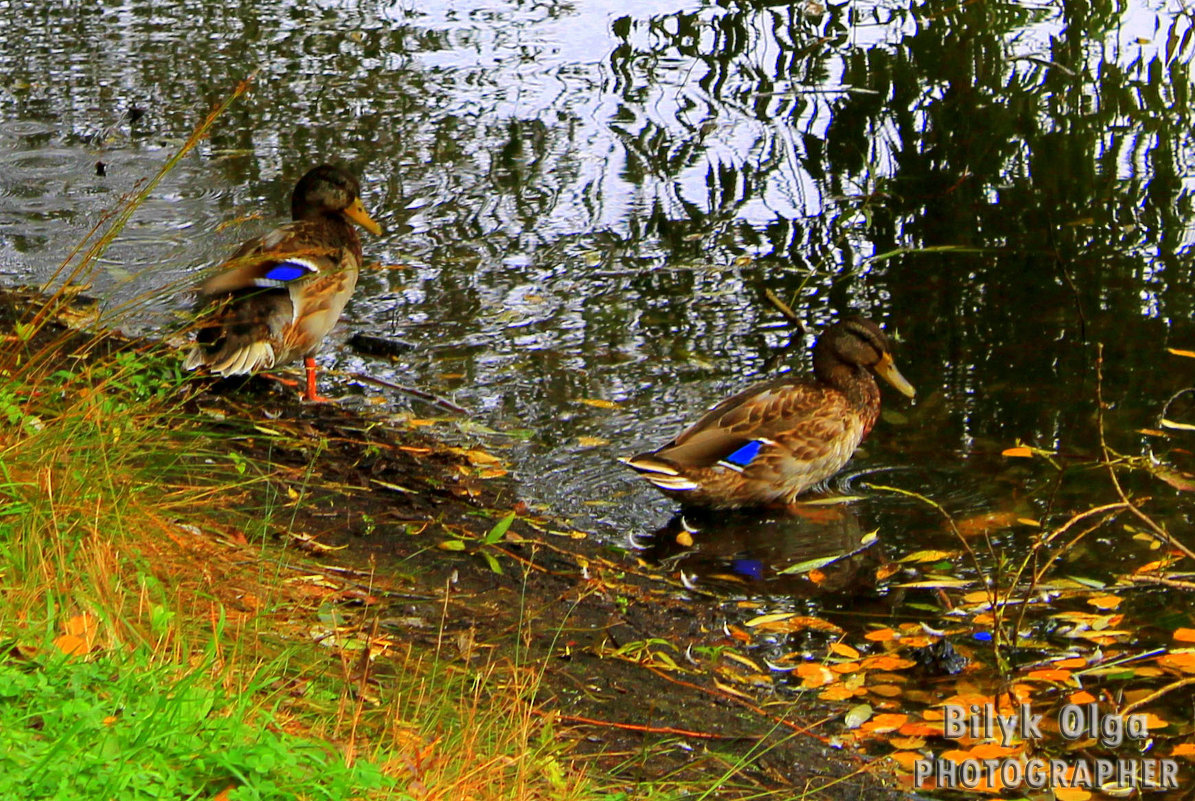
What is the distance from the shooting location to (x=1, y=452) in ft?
12.7

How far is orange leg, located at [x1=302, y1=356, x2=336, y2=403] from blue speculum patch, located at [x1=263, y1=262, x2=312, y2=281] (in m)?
0.45

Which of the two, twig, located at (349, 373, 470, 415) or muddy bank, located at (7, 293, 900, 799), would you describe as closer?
muddy bank, located at (7, 293, 900, 799)

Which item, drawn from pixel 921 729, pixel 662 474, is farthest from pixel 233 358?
pixel 921 729

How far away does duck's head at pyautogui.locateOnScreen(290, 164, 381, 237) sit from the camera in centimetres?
700

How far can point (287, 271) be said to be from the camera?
627 centimetres

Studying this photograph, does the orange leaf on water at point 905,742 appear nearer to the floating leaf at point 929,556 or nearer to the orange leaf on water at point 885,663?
the orange leaf on water at point 885,663

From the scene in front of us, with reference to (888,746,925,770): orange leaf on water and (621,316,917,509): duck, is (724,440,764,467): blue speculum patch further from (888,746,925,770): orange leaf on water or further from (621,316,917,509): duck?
(888,746,925,770): orange leaf on water

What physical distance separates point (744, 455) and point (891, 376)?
0.89 meters

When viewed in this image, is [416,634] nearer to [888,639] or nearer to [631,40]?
[888,639]

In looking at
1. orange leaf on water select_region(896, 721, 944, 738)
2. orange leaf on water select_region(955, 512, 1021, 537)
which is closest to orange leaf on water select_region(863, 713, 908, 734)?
orange leaf on water select_region(896, 721, 944, 738)

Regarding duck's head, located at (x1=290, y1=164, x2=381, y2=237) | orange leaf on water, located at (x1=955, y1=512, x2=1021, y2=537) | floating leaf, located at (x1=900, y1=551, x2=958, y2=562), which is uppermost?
duck's head, located at (x1=290, y1=164, x2=381, y2=237)

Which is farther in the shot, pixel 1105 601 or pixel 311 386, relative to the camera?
pixel 311 386

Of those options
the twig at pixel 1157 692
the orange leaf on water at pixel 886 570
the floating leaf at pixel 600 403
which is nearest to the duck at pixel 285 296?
the floating leaf at pixel 600 403

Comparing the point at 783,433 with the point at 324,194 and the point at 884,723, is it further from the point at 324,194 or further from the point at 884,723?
the point at 324,194
